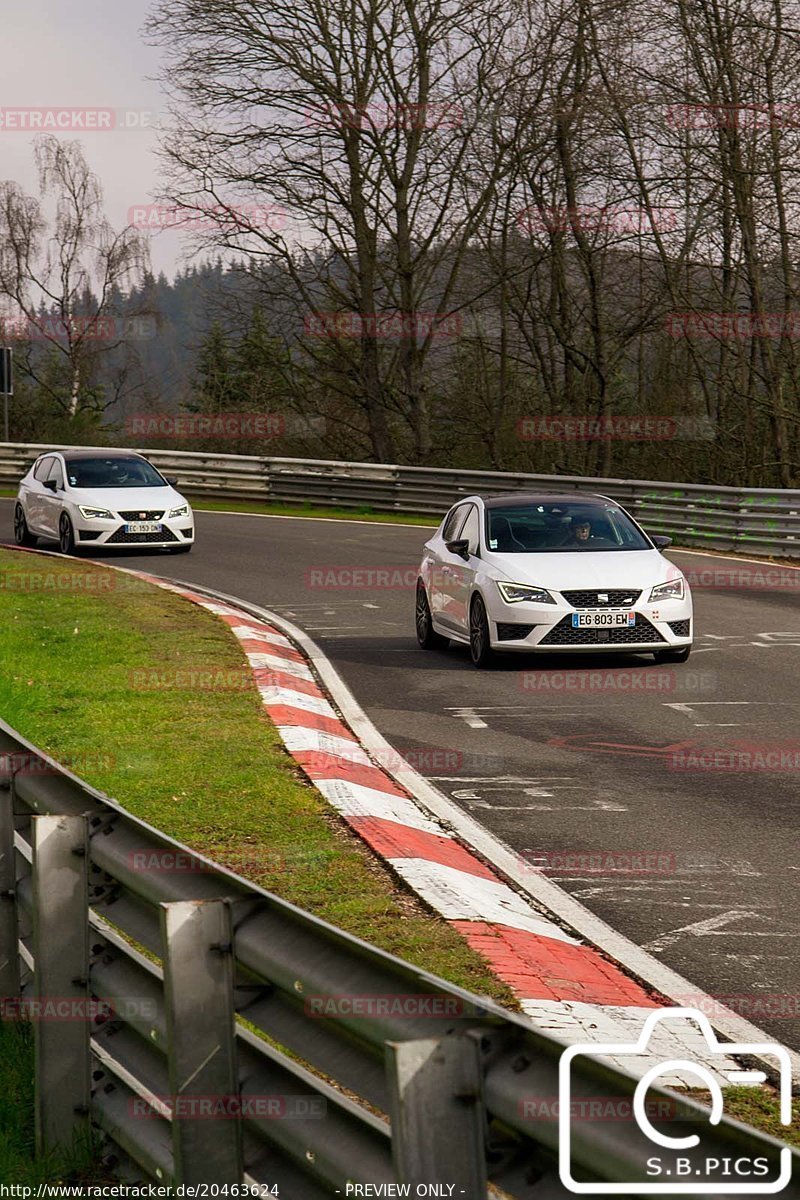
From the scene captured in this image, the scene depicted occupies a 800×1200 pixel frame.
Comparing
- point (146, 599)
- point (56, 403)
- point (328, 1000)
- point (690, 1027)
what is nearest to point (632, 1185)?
point (328, 1000)

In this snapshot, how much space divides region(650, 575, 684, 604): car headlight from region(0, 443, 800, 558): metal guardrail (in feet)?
36.5

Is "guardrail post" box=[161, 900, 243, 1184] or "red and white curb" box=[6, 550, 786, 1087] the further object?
"red and white curb" box=[6, 550, 786, 1087]

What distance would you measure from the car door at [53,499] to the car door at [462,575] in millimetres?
11742

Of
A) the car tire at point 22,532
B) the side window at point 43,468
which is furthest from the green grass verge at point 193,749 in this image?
the car tire at point 22,532

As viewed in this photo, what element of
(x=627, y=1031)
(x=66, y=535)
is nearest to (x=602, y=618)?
(x=627, y=1031)

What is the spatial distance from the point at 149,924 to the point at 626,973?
2.48 metres

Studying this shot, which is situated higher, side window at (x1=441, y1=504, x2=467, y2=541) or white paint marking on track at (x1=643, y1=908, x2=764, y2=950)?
side window at (x1=441, y1=504, x2=467, y2=541)

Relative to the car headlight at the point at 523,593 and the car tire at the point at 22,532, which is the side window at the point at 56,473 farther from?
the car headlight at the point at 523,593

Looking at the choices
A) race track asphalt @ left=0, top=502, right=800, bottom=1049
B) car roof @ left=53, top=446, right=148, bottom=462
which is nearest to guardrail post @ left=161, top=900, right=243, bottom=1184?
race track asphalt @ left=0, top=502, right=800, bottom=1049

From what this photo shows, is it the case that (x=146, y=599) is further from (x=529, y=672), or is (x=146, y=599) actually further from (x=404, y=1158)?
(x=404, y=1158)

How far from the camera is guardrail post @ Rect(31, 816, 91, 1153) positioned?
14.1 feet

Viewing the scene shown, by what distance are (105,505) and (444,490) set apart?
31.6 ft

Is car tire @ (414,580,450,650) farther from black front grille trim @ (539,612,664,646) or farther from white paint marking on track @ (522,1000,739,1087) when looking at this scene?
white paint marking on track @ (522,1000,739,1087)

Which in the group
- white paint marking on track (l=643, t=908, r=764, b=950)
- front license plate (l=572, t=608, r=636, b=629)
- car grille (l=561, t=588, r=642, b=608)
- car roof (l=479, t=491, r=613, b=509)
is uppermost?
car roof (l=479, t=491, r=613, b=509)
